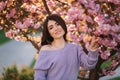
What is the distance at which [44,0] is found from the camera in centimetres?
534

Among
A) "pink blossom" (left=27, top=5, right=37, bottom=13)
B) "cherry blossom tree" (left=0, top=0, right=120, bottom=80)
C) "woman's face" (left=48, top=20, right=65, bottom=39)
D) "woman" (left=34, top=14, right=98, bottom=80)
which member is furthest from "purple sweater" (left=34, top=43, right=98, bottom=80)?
"pink blossom" (left=27, top=5, right=37, bottom=13)

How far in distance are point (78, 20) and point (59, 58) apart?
1423 millimetres

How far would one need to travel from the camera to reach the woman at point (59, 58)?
133 inches

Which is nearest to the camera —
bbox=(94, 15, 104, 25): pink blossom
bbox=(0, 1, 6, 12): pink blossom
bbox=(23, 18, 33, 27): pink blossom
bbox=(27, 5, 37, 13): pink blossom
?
bbox=(94, 15, 104, 25): pink blossom

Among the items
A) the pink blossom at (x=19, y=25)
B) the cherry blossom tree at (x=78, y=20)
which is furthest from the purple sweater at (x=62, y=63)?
the pink blossom at (x=19, y=25)

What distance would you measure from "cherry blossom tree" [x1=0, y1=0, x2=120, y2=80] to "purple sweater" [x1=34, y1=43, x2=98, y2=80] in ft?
1.87

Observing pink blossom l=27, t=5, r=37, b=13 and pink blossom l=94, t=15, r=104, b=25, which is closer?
pink blossom l=94, t=15, r=104, b=25

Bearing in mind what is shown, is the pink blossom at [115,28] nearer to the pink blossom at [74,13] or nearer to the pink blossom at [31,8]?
the pink blossom at [74,13]

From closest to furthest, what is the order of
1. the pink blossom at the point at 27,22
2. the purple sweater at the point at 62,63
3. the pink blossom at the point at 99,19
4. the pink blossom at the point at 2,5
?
the purple sweater at the point at 62,63 < the pink blossom at the point at 99,19 < the pink blossom at the point at 2,5 < the pink blossom at the point at 27,22

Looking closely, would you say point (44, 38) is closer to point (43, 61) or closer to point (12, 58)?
point (43, 61)

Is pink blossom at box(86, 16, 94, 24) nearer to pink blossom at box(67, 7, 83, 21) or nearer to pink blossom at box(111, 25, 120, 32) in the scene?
pink blossom at box(67, 7, 83, 21)

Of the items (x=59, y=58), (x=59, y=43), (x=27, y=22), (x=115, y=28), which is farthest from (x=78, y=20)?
(x=59, y=58)

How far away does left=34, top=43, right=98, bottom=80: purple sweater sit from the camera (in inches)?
133

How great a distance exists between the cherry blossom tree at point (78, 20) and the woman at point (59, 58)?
1.87 ft
